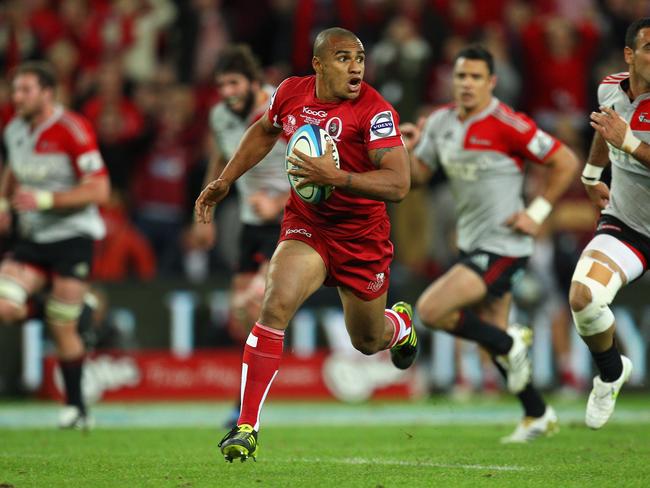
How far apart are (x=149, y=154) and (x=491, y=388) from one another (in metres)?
5.48

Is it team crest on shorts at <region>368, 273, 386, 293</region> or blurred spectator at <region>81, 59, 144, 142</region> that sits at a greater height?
blurred spectator at <region>81, 59, 144, 142</region>

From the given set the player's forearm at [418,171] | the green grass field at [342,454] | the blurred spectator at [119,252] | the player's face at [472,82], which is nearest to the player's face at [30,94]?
the green grass field at [342,454]

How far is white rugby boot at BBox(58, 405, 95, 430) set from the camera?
10.7 m

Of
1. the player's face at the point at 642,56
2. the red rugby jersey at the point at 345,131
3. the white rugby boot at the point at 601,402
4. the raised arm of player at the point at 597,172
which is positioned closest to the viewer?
the red rugby jersey at the point at 345,131

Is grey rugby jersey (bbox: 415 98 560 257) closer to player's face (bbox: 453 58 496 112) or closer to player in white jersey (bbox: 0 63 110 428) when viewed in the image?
player's face (bbox: 453 58 496 112)

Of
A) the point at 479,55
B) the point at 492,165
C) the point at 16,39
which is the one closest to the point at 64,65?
the point at 16,39

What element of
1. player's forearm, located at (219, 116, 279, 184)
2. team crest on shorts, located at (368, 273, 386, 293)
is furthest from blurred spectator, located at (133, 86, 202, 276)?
team crest on shorts, located at (368, 273, 386, 293)

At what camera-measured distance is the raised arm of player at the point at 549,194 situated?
32.0 ft

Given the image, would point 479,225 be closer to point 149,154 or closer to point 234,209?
point 234,209

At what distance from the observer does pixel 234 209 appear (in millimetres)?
15953

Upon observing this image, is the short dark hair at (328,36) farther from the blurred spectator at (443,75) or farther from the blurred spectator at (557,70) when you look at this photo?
the blurred spectator at (557,70)

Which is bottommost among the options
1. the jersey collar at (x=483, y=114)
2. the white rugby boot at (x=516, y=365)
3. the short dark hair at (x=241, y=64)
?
the white rugby boot at (x=516, y=365)

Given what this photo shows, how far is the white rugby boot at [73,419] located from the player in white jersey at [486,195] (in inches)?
127

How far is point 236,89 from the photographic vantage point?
10539 mm
